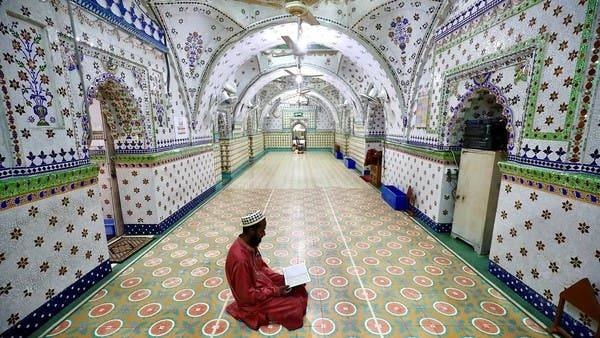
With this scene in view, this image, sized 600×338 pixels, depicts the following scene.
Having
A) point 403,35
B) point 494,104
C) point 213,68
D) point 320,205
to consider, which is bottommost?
point 320,205

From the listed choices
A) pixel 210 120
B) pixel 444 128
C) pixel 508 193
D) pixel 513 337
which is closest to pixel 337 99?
pixel 210 120

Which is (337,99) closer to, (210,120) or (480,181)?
(210,120)

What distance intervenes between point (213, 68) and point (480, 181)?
6.12 meters

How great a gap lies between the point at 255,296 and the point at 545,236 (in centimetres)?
312

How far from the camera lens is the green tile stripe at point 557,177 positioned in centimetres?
223

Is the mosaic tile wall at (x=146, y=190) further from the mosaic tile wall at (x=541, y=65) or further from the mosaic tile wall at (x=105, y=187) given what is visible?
the mosaic tile wall at (x=541, y=65)

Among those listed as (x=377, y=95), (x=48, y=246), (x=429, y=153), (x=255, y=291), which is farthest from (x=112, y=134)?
(x=377, y=95)

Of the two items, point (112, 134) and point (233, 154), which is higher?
point (112, 134)

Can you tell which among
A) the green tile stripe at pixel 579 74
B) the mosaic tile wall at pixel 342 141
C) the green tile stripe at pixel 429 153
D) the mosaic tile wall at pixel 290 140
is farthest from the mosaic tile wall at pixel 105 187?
the mosaic tile wall at pixel 290 140

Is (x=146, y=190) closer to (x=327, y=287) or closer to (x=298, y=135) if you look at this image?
(x=327, y=287)

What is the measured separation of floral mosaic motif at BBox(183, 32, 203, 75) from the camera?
5.39 m

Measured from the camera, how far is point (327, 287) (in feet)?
10.4

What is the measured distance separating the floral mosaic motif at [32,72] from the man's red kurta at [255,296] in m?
2.53

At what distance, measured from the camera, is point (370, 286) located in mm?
3172
